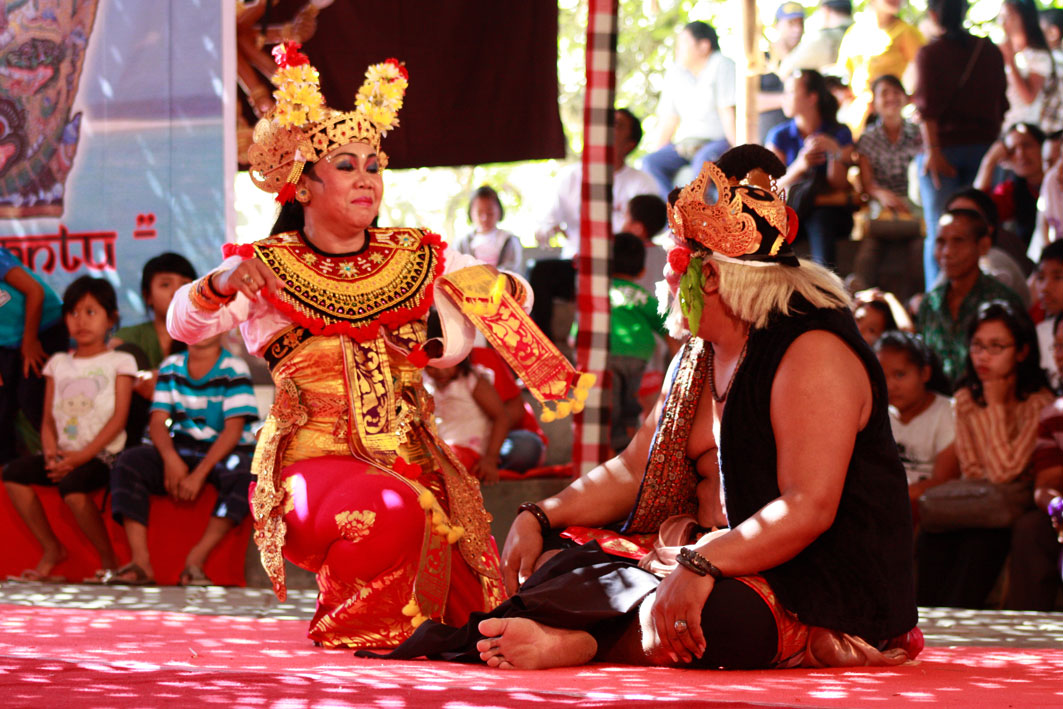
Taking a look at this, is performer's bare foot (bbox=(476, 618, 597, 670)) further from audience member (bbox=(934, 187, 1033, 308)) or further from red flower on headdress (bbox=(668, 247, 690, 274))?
audience member (bbox=(934, 187, 1033, 308))

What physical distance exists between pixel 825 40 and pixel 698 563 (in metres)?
7.09

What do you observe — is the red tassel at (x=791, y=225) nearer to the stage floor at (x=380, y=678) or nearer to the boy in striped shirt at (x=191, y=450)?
the stage floor at (x=380, y=678)

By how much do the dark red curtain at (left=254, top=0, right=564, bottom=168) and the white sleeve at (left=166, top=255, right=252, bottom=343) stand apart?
3319 mm

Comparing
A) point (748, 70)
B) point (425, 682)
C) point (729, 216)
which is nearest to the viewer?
point (425, 682)


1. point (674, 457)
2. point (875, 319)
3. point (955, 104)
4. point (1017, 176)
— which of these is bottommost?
point (674, 457)

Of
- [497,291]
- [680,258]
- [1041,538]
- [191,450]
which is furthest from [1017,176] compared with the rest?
[680,258]

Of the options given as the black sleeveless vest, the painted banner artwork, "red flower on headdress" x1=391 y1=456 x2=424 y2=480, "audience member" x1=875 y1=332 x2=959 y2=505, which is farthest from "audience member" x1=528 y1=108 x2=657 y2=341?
the black sleeveless vest

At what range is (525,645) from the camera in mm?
2984

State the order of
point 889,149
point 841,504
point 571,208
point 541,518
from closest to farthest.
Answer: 1. point 841,504
2. point 541,518
3. point 889,149
4. point 571,208

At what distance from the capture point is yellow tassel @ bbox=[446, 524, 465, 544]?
4141 millimetres

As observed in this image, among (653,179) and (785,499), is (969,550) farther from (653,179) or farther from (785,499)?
(653,179)

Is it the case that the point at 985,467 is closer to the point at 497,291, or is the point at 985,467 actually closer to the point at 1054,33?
the point at 497,291

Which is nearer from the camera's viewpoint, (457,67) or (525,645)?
(525,645)

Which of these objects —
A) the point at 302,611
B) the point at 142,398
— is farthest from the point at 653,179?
the point at 302,611
